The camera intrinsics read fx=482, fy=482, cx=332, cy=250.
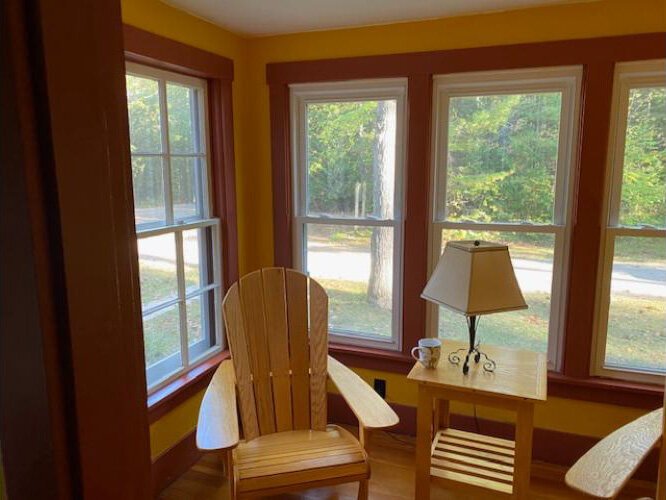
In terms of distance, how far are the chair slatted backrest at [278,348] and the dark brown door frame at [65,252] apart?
1.63 metres

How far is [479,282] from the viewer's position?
1.88 m

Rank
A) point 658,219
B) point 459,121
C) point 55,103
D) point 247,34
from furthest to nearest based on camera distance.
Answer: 1. point 247,34
2. point 459,121
3. point 658,219
4. point 55,103

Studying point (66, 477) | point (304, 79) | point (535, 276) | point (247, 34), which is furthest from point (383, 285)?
point (66, 477)

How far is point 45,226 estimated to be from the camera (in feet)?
1.41

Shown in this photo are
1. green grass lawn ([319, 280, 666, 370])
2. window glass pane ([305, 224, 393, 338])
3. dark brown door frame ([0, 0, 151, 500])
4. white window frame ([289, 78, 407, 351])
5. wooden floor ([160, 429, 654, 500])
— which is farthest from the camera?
window glass pane ([305, 224, 393, 338])

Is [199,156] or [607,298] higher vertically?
[199,156]

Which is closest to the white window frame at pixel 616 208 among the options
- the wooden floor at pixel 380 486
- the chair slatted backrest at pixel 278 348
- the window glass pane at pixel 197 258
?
the wooden floor at pixel 380 486

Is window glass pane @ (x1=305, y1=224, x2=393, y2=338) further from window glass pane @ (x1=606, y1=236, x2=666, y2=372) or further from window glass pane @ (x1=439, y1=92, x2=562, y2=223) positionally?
window glass pane @ (x1=606, y1=236, x2=666, y2=372)

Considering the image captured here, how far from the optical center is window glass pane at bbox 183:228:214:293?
8.02 ft

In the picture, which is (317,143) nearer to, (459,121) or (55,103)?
(459,121)

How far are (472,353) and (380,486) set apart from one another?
774 mm

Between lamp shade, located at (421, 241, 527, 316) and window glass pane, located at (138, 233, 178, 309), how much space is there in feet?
4.15

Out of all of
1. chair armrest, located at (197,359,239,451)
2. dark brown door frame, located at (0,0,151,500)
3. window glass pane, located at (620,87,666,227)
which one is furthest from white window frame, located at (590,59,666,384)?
dark brown door frame, located at (0,0,151,500)

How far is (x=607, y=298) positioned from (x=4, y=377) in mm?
2469
